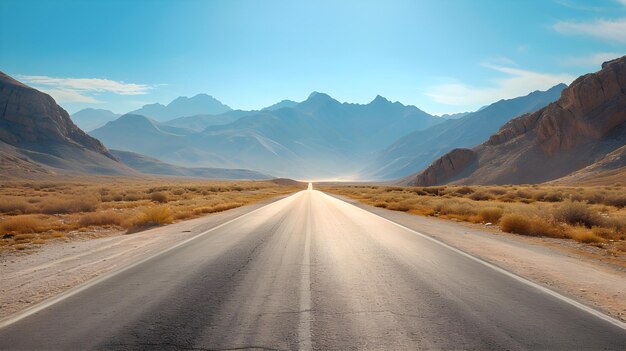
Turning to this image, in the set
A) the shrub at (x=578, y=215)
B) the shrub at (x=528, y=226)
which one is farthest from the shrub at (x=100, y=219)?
the shrub at (x=578, y=215)

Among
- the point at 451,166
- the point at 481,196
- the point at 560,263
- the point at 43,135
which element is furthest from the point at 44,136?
the point at 560,263

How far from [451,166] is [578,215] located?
94.0 meters

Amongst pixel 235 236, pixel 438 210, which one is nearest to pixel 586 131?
pixel 438 210

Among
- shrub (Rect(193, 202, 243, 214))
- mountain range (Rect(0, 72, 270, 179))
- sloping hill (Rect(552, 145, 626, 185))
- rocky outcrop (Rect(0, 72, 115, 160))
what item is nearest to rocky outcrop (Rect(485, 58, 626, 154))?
sloping hill (Rect(552, 145, 626, 185))

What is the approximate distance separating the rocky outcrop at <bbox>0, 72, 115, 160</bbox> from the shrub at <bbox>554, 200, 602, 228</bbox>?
176m

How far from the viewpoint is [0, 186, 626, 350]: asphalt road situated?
4.56 meters

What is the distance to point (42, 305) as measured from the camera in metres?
6.07

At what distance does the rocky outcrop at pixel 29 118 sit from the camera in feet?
501

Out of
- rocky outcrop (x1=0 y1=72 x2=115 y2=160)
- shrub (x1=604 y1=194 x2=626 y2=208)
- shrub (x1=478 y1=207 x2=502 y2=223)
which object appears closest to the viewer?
shrub (x1=478 y1=207 x2=502 y2=223)

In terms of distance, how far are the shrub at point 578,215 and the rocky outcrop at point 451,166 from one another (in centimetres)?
8968

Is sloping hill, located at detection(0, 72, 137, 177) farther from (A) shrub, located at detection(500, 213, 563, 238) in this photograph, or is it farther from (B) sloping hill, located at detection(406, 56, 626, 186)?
(A) shrub, located at detection(500, 213, 563, 238)

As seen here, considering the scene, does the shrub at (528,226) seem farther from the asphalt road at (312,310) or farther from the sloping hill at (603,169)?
the sloping hill at (603,169)

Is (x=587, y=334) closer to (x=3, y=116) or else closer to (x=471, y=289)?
(x=471, y=289)

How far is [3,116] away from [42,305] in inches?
7477
